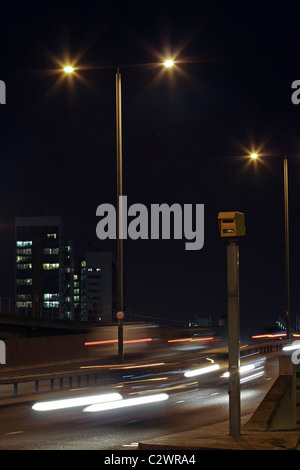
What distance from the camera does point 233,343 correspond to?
14.1m

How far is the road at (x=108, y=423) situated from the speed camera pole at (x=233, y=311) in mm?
2053

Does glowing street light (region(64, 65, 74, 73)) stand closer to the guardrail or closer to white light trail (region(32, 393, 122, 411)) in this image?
the guardrail

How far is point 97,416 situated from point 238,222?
7904mm

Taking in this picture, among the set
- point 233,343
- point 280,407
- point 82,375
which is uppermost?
point 233,343

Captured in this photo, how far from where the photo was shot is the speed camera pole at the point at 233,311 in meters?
13.8

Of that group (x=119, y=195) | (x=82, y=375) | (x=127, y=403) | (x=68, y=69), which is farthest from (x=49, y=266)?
(x=127, y=403)

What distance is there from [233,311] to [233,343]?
22.1 inches

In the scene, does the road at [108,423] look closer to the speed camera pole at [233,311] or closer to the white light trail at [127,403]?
the white light trail at [127,403]

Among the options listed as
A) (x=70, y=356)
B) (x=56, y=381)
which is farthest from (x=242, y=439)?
(x=70, y=356)

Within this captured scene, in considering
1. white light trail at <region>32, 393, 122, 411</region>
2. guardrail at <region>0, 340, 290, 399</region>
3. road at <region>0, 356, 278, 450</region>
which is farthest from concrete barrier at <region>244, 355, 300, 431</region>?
guardrail at <region>0, 340, 290, 399</region>

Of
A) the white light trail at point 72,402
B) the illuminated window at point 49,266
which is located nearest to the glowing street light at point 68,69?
the white light trail at point 72,402

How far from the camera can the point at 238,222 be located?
14.3m

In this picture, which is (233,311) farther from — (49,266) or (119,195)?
(49,266)
